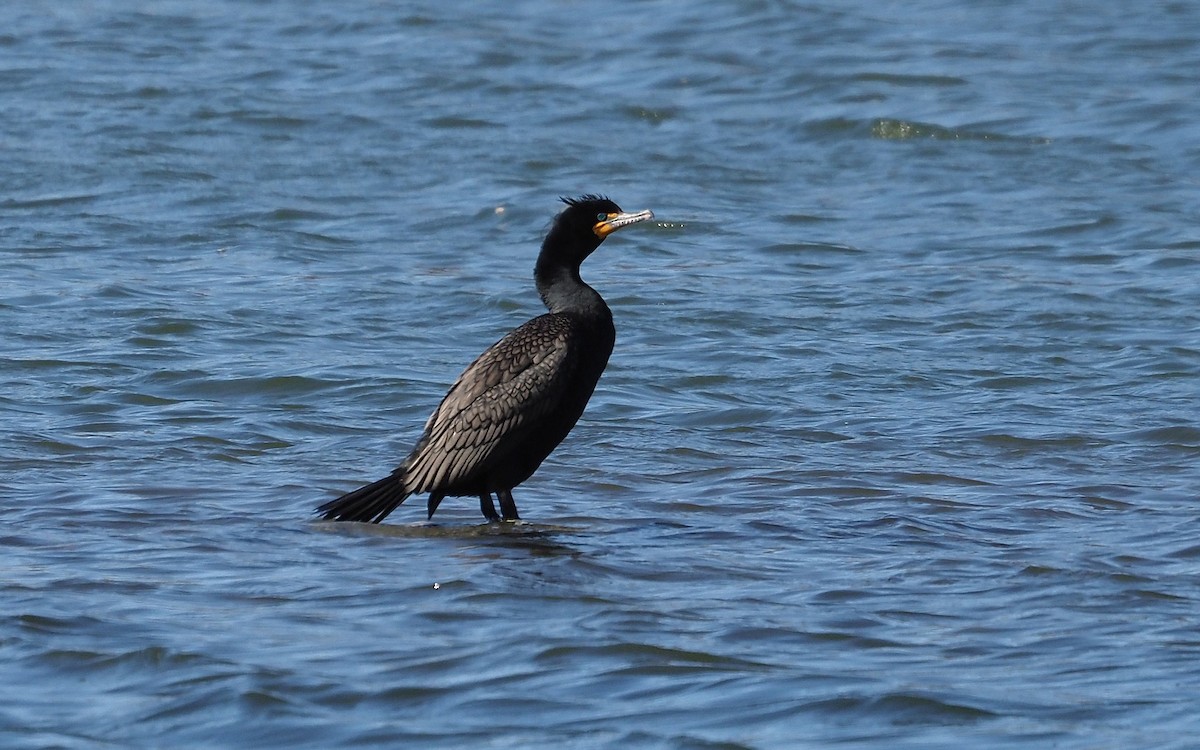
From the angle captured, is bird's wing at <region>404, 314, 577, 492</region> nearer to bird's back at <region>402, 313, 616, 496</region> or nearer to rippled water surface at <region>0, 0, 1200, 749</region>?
bird's back at <region>402, 313, 616, 496</region>

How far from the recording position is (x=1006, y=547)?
22.6ft

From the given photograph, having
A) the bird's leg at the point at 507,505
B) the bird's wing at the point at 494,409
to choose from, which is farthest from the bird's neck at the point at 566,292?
the bird's leg at the point at 507,505

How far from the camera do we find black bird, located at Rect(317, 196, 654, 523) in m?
7.38

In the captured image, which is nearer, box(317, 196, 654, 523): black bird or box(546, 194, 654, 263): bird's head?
box(317, 196, 654, 523): black bird

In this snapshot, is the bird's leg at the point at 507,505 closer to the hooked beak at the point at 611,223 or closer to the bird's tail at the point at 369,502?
the bird's tail at the point at 369,502

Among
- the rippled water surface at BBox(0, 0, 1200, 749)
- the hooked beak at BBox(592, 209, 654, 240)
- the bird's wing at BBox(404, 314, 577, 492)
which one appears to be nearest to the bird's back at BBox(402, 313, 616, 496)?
the bird's wing at BBox(404, 314, 577, 492)

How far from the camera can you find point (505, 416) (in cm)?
744

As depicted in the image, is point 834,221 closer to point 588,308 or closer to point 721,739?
point 588,308

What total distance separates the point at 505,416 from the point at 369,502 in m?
0.61

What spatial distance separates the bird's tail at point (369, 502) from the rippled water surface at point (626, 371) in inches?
3.5

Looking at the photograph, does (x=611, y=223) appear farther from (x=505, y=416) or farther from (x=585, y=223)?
(x=505, y=416)

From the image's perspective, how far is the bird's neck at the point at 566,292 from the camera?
25.3ft

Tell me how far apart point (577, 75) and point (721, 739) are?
14.3 m

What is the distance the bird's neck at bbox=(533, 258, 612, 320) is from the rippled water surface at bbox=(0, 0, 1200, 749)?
0.82 metres
